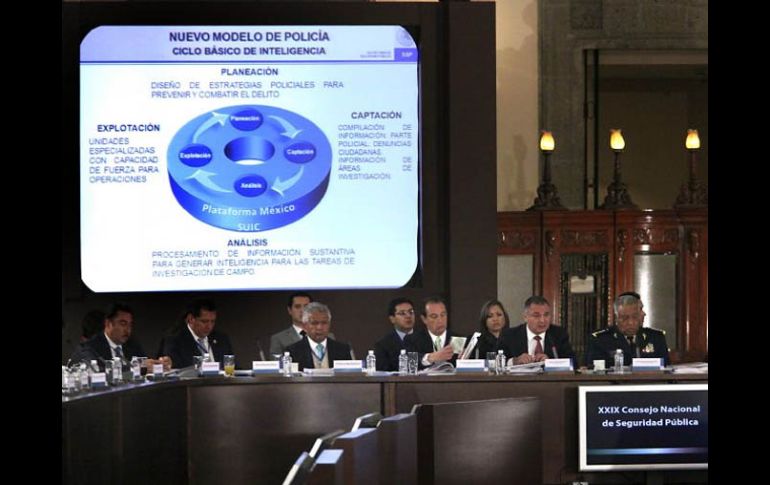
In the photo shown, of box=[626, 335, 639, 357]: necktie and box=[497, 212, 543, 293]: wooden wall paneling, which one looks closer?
box=[626, 335, 639, 357]: necktie

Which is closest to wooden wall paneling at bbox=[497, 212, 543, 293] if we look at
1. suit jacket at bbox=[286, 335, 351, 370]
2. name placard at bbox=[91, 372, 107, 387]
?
suit jacket at bbox=[286, 335, 351, 370]

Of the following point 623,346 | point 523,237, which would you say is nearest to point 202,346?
point 623,346

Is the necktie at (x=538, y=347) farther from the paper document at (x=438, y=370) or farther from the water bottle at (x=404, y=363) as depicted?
the water bottle at (x=404, y=363)

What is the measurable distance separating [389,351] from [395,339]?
12cm

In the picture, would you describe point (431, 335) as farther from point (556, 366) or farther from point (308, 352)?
point (556, 366)

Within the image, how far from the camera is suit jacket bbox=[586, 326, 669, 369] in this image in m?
7.13

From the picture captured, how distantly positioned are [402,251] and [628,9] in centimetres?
455

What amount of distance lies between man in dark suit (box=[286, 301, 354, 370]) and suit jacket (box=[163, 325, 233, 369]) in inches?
24.2

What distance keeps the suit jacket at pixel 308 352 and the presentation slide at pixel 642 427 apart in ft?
5.57

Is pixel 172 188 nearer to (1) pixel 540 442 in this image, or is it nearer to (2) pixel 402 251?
(2) pixel 402 251

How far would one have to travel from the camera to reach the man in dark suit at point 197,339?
755 centimetres

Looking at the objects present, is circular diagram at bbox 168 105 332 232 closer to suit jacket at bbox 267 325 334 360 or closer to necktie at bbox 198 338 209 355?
suit jacket at bbox 267 325 334 360

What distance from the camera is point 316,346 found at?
7379 mm
